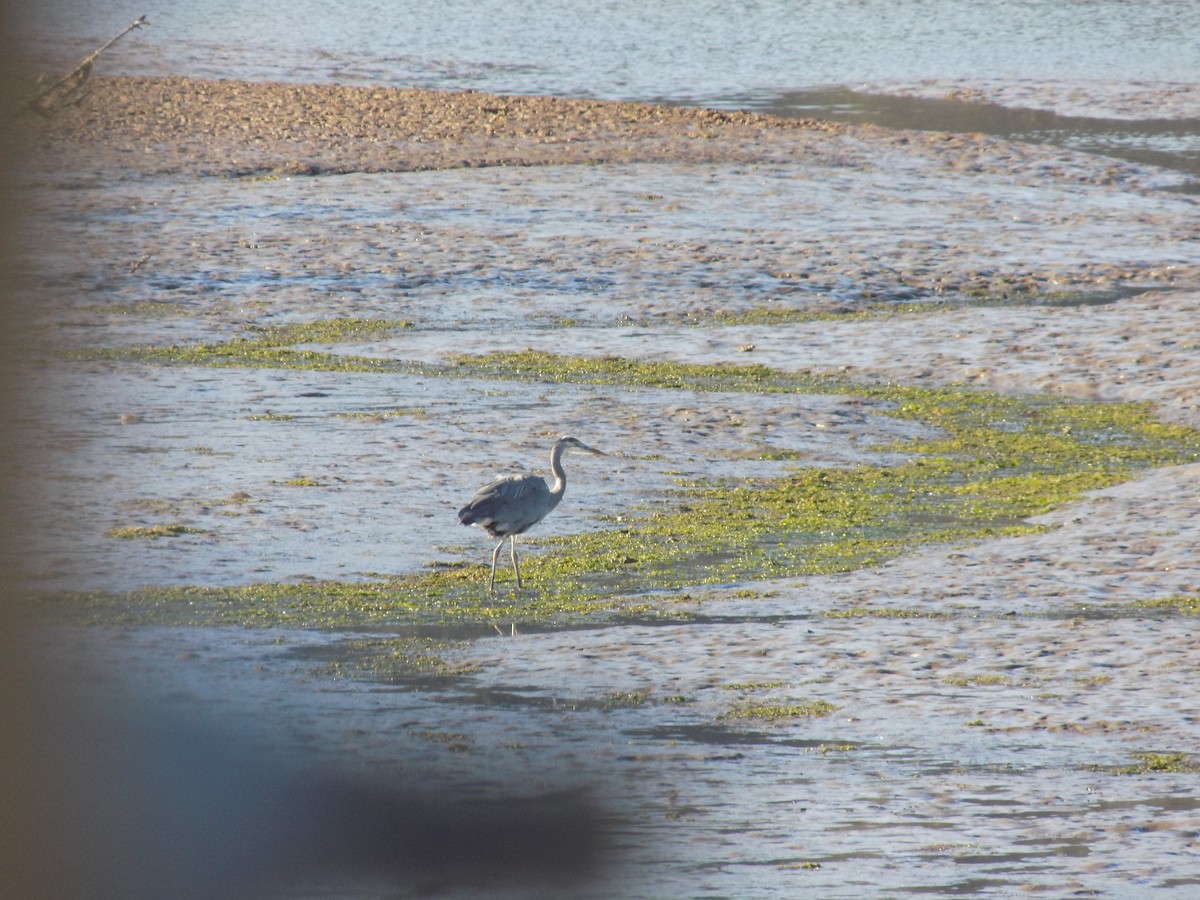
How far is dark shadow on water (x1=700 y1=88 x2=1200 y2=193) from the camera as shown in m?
25.1

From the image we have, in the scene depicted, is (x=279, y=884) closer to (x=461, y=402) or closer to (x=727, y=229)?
(x=461, y=402)

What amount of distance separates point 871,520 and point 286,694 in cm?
936

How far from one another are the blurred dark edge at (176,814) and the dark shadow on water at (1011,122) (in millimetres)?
23640

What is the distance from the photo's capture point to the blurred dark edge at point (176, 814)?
0.77 m

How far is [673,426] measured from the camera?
489 inches

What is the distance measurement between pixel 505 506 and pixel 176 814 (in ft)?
27.8

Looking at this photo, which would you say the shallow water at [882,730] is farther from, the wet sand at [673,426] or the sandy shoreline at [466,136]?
the sandy shoreline at [466,136]

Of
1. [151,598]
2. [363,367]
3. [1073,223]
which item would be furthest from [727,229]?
[151,598]

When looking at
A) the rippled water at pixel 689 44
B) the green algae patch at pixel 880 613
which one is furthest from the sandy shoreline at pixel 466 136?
the green algae patch at pixel 880 613

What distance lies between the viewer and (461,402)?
13.0m

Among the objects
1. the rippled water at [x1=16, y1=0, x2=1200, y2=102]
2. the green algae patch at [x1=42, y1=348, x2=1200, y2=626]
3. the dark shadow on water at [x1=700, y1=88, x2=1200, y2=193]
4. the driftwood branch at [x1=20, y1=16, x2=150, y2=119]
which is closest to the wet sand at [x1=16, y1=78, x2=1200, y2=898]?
the driftwood branch at [x1=20, y1=16, x2=150, y2=119]

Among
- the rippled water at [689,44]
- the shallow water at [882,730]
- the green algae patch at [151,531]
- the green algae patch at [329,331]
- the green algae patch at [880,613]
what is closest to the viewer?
the shallow water at [882,730]

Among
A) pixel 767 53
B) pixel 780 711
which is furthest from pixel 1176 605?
pixel 767 53

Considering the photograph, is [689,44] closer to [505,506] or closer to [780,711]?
[505,506]
